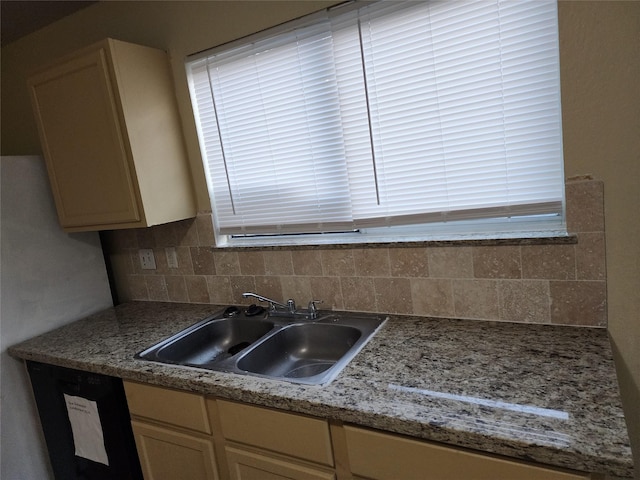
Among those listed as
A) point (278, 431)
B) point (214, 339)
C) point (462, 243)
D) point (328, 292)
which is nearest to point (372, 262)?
point (328, 292)

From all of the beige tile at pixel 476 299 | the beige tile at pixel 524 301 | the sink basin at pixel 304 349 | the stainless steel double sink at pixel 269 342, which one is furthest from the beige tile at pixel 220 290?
the beige tile at pixel 524 301

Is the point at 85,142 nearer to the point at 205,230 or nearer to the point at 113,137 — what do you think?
the point at 113,137

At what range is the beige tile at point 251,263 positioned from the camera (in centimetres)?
189

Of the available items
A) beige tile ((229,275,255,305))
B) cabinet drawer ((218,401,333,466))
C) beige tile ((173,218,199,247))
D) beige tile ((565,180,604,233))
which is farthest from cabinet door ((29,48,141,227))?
beige tile ((565,180,604,233))

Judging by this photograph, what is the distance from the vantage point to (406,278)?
156 cm

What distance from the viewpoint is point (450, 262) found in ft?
4.81

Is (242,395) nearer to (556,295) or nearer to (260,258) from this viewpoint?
(260,258)

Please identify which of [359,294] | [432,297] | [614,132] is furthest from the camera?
[359,294]

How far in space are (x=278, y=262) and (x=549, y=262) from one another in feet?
3.50

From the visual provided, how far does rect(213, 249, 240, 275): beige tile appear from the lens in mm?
1958

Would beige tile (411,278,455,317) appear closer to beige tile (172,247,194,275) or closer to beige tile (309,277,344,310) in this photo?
beige tile (309,277,344,310)

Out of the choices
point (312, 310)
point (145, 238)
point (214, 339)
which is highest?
point (145, 238)

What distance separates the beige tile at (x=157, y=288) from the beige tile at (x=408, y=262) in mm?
1312

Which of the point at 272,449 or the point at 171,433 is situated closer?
the point at 272,449
